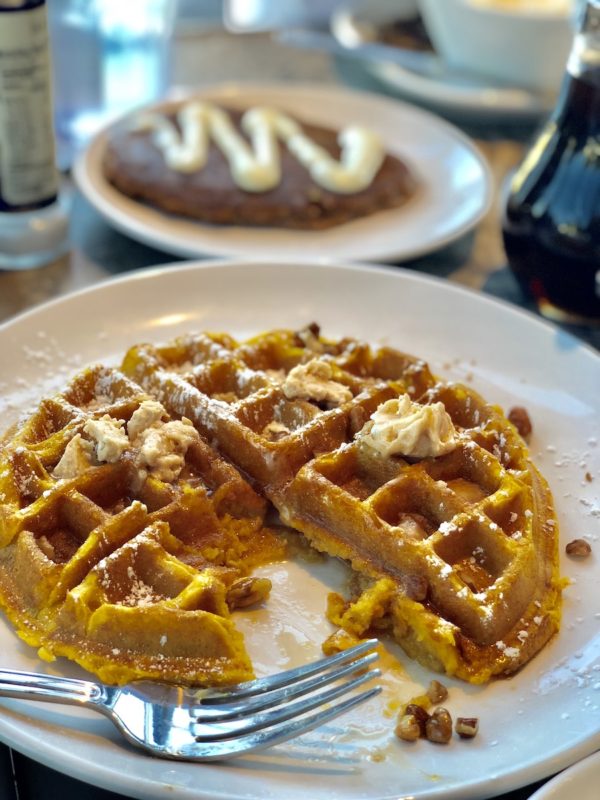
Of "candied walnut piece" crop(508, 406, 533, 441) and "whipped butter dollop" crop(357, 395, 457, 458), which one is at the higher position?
"whipped butter dollop" crop(357, 395, 457, 458)

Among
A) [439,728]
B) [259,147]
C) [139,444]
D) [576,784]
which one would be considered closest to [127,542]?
[139,444]

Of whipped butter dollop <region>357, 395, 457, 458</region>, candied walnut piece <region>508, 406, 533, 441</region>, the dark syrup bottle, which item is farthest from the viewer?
the dark syrup bottle

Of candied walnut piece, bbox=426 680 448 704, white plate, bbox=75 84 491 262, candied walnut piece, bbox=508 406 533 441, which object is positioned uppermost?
candied walnut piece, bbox=426 680 448 704

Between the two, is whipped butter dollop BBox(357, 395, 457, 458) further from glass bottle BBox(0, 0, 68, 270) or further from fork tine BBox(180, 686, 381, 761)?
glass bottle BBox(0, 0, 68, 270)

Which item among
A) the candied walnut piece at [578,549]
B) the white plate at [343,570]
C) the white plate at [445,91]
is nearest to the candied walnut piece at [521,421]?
the white plate at [343,570]

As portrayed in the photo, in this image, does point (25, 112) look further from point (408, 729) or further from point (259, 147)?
point (408, 729)

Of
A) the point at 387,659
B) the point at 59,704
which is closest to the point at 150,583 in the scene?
the point at 59,704

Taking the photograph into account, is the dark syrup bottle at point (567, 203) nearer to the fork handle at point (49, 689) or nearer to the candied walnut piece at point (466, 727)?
the candied walnut piece at point (466, 727)

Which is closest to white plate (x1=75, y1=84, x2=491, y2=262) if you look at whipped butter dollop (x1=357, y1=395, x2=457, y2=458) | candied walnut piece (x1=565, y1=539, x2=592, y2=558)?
whipped butter dollop (x1=357, y1=395, x2=457, y2=458)
